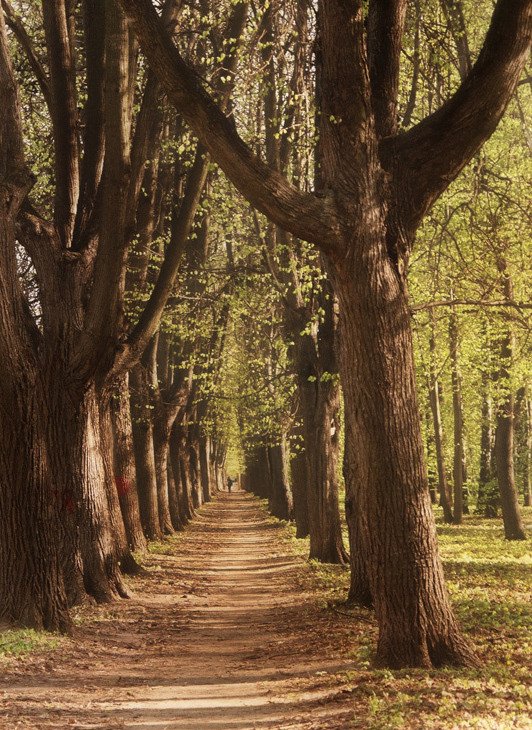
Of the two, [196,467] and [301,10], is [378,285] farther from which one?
[196,467]

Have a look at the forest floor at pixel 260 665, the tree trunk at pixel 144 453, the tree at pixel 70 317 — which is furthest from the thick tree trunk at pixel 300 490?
the tree at pixel 70 317

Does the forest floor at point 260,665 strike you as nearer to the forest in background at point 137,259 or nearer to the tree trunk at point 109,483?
the forest in background at point 137,259

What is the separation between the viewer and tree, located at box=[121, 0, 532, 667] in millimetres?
6609

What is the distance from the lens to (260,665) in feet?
26.7

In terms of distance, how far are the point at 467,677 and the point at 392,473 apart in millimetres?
1747

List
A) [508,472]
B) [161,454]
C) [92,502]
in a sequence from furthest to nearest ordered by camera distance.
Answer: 1. [161,454]
2. [508,472]
3. [92,502]

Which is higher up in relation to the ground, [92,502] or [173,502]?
[92,502]

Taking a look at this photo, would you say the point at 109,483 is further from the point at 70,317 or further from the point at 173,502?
the point at 173,502

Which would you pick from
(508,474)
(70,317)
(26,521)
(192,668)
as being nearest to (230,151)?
(26,521)

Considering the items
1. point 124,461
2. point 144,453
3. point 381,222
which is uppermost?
point 381,222

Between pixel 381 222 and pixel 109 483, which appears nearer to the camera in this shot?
pixel 381 222

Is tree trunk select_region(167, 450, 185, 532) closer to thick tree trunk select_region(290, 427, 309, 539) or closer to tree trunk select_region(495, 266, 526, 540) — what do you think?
thick tree trunk select_region(290, 427, 309, 539)

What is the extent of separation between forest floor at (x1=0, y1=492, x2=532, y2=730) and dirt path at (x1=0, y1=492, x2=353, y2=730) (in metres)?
0.02

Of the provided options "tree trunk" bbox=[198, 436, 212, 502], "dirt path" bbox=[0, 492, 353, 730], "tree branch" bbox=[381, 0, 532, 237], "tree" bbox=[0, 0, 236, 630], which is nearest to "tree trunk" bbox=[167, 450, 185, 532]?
"dirt path" bbox=[0, 492, 353, 730]
